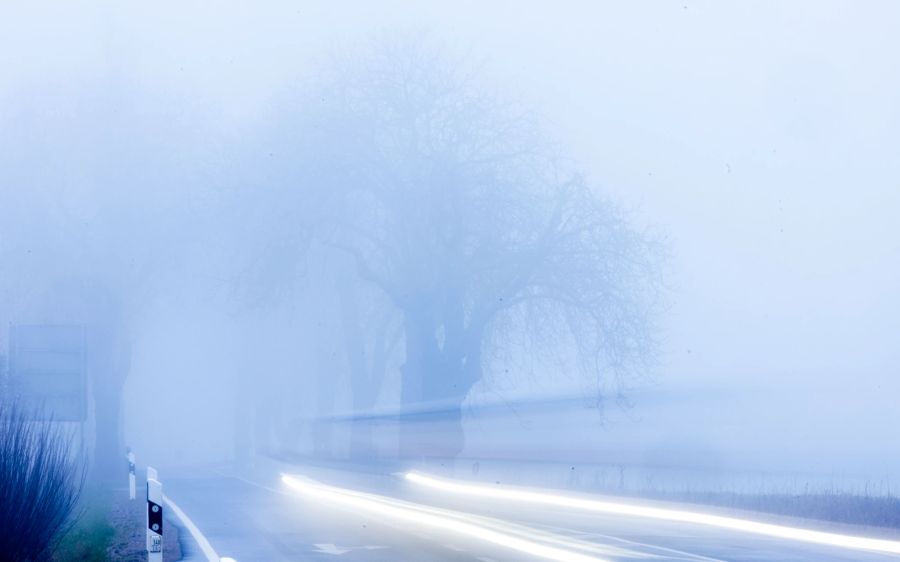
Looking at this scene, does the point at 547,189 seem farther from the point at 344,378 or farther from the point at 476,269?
the point at 344,378

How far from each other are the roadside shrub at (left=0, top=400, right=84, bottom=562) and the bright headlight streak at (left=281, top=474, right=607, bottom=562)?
16.5 feet

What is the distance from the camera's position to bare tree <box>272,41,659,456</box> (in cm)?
3625

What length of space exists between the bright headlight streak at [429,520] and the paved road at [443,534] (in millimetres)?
66

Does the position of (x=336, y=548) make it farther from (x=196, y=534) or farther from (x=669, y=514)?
(x=669, y=514)

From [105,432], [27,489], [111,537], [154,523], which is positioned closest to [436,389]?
[105,432]

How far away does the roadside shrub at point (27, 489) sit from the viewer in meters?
15.5

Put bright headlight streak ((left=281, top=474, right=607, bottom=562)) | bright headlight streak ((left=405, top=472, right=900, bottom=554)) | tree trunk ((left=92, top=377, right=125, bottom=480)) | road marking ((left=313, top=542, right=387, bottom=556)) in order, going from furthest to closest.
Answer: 1. tree trunk ((left=92, top=377, right=125, bottom=480))
2. road marking ((left=313, top=542, right=387, bottom=556))
3. bright headlight streak ((left=405, top=472, right=900, bottom=554))
4. bright headlight streak ((left=281, top=474, right=607, bottom=562))

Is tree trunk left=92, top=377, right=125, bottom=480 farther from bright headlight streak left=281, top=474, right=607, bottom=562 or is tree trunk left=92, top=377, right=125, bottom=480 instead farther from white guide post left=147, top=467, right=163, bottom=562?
white guide post left=147, top=467, right=163, bottom=562

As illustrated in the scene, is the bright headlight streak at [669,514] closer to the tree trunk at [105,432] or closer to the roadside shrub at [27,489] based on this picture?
the roadside shrub at [27,489]

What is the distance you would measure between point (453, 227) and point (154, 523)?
77.4 feet

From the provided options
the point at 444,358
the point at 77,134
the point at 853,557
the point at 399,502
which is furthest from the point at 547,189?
the point at 853,557

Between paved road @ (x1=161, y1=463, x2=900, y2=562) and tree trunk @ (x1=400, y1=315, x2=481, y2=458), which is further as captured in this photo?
tree trunk @ (x1=400, y1=315, x2=481, y2=458)

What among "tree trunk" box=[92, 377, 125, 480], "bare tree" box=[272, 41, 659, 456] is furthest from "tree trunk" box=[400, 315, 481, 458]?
"tree trunk" box=[92, 377, 125, 480]

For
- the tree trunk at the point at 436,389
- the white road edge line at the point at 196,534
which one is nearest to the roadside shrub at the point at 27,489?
the white road edge line at the point at 196,534
